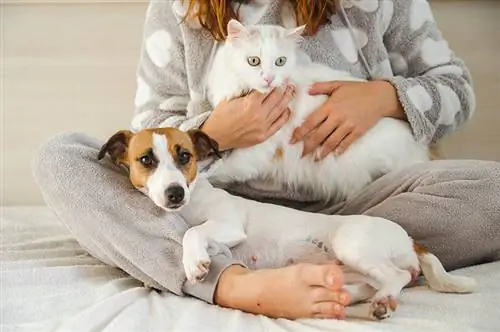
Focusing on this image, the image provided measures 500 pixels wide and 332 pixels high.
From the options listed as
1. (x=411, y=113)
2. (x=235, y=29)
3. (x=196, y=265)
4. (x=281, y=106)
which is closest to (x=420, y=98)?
(x=411, y=113)

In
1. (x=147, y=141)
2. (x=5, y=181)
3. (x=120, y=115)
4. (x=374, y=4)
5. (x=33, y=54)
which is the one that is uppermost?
(x=374, y=4)

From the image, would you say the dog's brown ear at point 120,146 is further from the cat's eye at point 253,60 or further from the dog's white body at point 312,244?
the cat's eye at point 253,60

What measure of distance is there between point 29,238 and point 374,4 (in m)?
0.80

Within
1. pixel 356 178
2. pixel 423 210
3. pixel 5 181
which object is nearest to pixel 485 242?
pixel 423 210

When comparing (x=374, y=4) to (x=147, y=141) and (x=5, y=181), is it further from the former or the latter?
(x=5, y=181)

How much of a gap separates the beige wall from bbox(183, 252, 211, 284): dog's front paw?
0.88 metres

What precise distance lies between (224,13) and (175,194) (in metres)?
0.44

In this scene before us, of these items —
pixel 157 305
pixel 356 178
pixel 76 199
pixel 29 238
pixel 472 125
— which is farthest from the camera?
pixel 472 125

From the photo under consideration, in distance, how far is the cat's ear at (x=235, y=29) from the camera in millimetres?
1413

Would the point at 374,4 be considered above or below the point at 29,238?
above

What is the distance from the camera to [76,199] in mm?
1309

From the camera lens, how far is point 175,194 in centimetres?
123

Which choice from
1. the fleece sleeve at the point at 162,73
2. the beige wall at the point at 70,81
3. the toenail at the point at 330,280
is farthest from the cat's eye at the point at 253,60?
the beige wall at the point at 70,81

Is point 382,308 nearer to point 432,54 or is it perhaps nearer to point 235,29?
point 235,29
